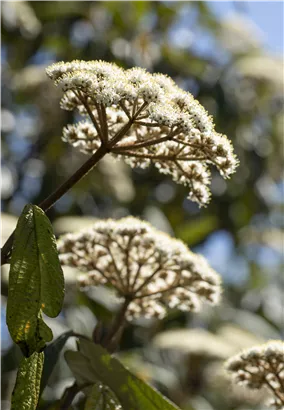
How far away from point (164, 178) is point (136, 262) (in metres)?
4.26

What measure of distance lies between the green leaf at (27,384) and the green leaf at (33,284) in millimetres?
61

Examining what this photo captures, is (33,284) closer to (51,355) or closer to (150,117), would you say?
(150,117)

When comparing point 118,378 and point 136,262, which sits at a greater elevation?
point 136,262

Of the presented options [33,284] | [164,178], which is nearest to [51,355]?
[33,284]

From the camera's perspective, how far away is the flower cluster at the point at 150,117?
129 centimetres

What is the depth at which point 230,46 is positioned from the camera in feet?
24.3

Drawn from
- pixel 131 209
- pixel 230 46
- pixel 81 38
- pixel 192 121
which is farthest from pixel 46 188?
pixel 192 121

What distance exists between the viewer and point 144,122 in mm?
1330

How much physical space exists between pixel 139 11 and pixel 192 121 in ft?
17.4

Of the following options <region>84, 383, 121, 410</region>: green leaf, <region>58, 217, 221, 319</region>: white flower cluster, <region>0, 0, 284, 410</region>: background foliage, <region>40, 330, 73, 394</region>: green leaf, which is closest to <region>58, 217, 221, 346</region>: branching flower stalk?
<region>58, 217, 221, 319</region>: white flower cluster

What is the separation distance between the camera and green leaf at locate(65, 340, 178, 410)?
1.41 m

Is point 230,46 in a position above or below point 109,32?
above

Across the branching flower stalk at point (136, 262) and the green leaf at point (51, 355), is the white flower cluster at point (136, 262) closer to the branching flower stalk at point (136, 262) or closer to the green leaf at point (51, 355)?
the branching flower stalk at point (136, 262)

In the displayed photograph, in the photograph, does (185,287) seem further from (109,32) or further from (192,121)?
(109,32)
